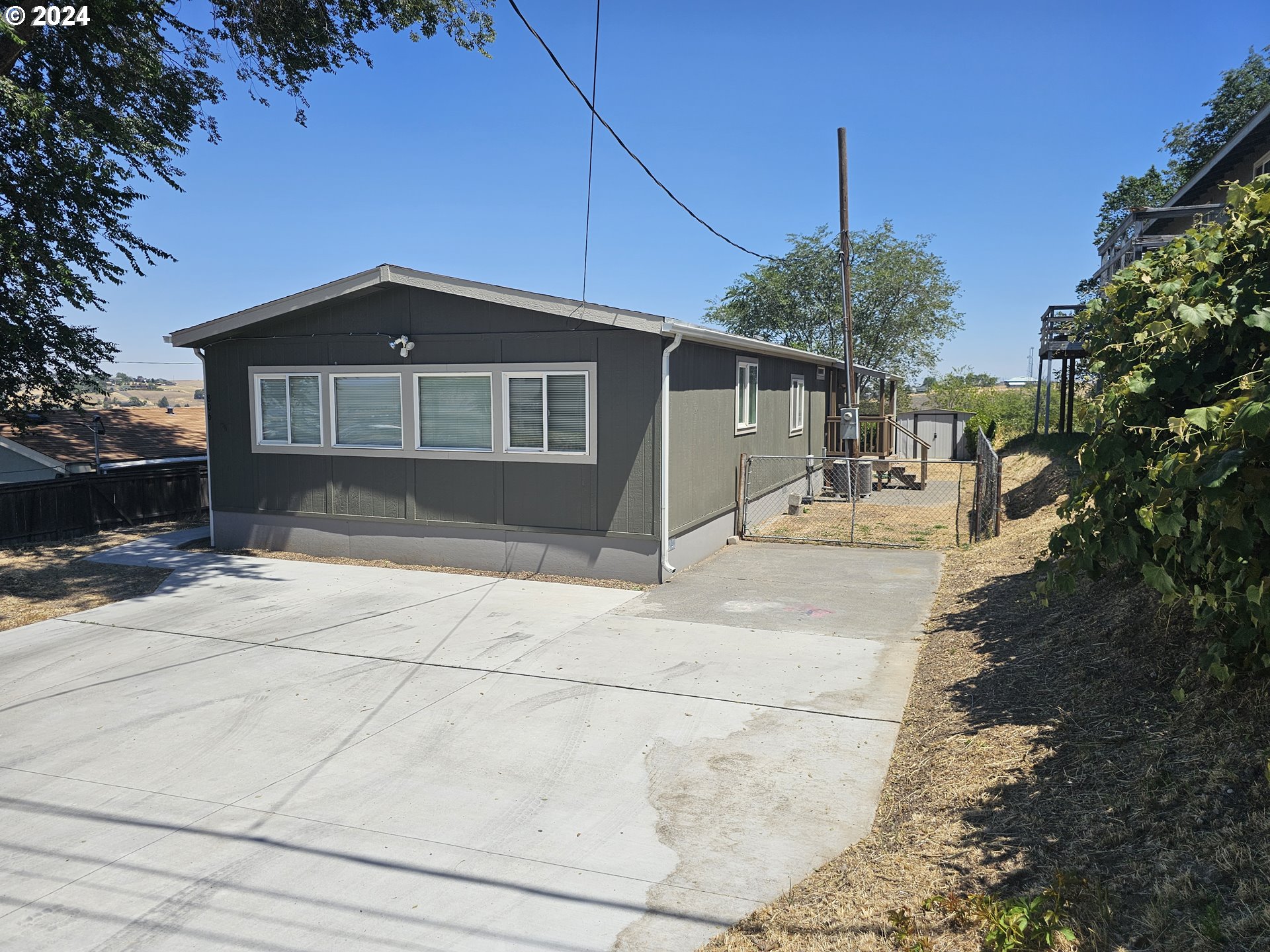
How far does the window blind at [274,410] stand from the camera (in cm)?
1184

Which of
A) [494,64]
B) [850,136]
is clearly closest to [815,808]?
[494,64]

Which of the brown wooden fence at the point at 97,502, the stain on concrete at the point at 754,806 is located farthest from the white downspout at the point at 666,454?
the brown wooden fence at the point at 97,502

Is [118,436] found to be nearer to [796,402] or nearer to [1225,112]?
[796,402]

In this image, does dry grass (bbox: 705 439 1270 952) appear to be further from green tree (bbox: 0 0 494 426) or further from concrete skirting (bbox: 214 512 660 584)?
green tree (bbox: 0 0 494 426)

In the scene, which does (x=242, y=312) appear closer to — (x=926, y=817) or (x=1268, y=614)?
(x=926, y=817)

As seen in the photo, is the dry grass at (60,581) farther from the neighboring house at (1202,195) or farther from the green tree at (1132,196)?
the green tree at (1132,196)

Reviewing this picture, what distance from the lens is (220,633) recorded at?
794cm

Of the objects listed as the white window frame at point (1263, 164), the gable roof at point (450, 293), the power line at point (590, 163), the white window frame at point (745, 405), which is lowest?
the white window frame at point (745, 405)

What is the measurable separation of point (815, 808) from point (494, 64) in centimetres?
1320

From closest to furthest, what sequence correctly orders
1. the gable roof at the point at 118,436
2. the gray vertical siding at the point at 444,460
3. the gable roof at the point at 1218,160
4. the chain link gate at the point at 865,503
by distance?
the gray vertical siding at the point at 444,460, the gable roof at the point at 1218,160, the chain link gate at the point at 865,503, the gable roof at the point at 118,436

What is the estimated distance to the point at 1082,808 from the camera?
147 inches

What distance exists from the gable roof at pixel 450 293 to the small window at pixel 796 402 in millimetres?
4660

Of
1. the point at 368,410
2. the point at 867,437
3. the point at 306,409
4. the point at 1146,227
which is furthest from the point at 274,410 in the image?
the point at 1146,227

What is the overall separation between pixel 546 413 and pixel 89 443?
44.1 feet
